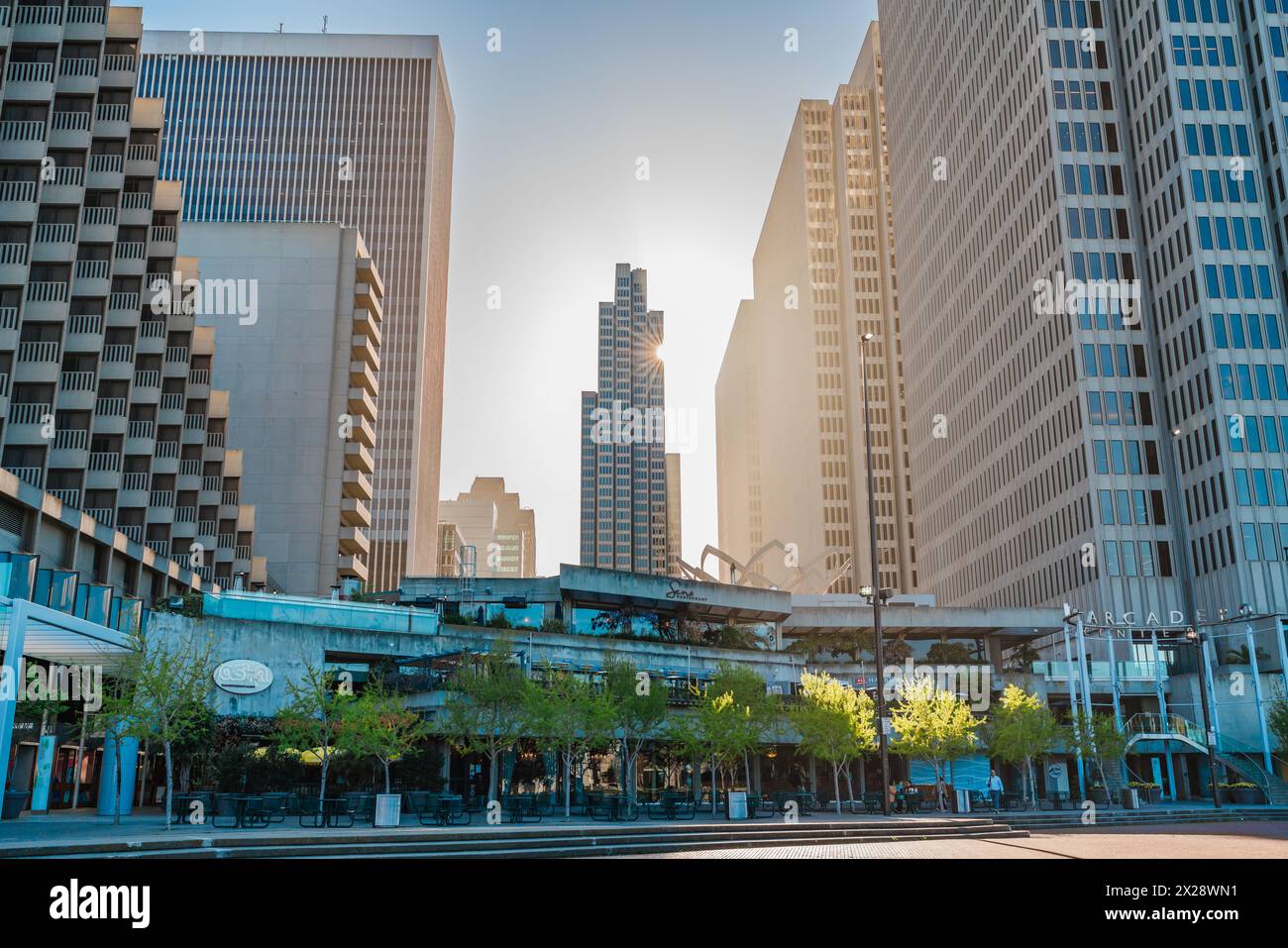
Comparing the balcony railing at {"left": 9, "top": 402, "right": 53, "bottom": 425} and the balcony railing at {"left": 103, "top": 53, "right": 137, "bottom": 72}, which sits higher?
the balcony railing at {"left": 103, "top": 53, "right": 137, "bottom": 72}

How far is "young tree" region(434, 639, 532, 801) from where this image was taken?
3681 centimetres

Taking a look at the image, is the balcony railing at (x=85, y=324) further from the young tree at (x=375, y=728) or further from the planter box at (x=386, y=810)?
the planter box at (x=386, y=810)

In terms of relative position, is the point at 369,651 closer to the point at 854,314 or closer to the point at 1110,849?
the point at 1110,849

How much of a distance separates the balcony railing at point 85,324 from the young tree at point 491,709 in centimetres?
3530

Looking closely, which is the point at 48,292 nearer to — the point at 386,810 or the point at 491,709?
the point at 491,709

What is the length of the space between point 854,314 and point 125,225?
106m

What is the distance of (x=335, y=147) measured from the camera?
6230 inches

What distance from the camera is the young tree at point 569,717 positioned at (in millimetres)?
36812

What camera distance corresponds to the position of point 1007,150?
96875 millimetres

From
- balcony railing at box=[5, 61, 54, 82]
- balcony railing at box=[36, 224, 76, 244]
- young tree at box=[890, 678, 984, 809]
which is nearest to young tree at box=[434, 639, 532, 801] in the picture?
young tree at box=[890, 678, 984, 809]

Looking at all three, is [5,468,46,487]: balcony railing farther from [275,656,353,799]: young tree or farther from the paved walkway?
the paved walkway

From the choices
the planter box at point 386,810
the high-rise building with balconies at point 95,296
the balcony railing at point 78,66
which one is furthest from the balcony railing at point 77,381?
the planter box at point 386,810

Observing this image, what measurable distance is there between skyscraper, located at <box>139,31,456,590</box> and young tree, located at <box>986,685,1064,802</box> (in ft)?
378
